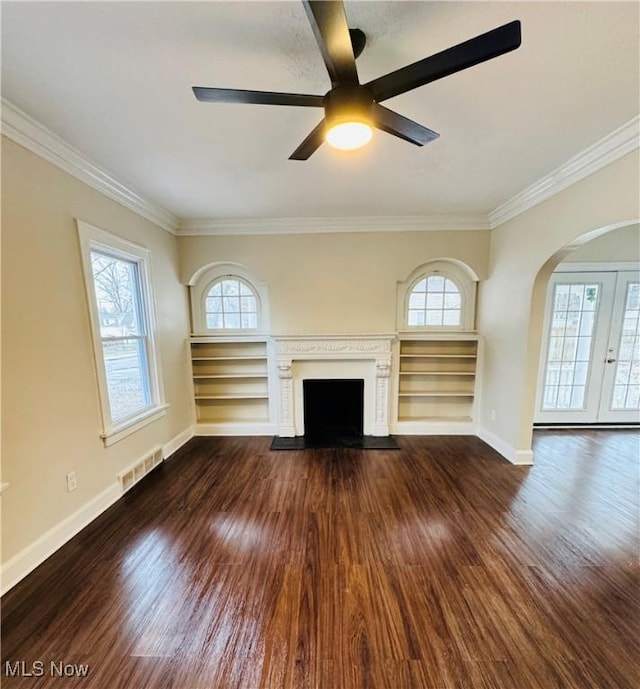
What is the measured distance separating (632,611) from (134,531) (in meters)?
3.05

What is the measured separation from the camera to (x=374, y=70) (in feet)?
4.92

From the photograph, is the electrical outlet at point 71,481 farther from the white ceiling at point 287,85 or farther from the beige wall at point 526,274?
the beige wall at point 526,274

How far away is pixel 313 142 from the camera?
1.63 m

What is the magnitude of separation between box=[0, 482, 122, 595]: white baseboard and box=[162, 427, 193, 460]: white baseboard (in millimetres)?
798

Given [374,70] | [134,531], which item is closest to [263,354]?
[134,531]

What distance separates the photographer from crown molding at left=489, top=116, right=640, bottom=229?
1955 mm

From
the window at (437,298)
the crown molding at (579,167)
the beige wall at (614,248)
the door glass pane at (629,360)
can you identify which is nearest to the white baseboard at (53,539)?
the window at (437,298)

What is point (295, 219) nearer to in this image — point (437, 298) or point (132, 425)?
point (437, 298)

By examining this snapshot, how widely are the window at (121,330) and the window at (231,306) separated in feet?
3.18

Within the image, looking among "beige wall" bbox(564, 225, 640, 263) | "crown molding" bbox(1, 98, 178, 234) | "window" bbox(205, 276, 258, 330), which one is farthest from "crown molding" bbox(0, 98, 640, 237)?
"beige wall" bbox(564, 225, 640, 263)

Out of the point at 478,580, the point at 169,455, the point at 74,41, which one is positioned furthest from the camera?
the point at 169,455

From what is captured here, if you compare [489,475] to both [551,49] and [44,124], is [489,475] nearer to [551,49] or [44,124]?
[551,49]

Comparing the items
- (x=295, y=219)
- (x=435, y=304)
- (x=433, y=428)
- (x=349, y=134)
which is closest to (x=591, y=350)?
(x=435, y=304)

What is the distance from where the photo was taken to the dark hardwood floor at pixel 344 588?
133 centimetres
